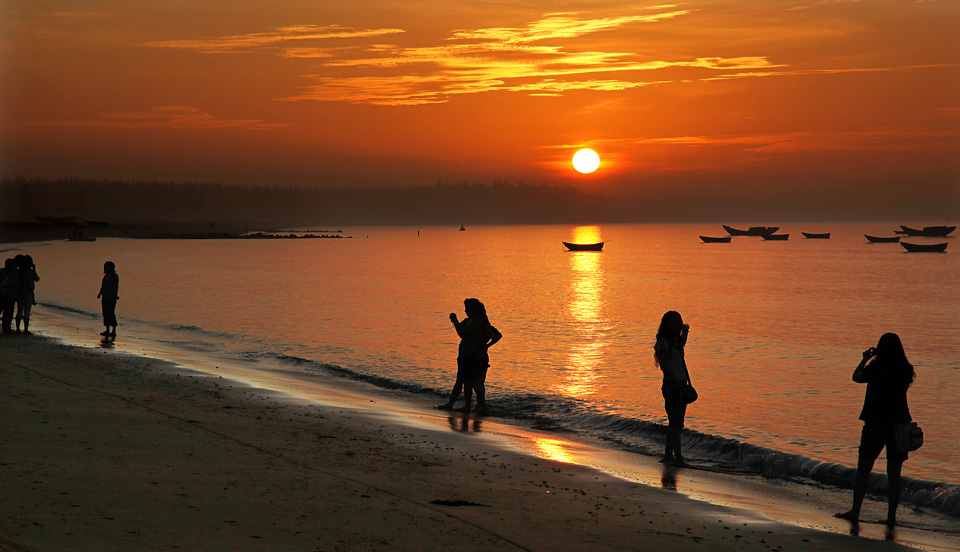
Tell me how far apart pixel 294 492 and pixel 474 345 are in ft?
20.5

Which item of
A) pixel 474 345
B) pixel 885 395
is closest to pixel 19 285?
pixel 474 345

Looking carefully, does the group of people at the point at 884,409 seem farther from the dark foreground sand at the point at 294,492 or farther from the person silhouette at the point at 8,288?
the person silhouette at the point at 8,288

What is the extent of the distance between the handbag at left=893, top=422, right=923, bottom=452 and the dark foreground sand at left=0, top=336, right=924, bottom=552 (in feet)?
3.17

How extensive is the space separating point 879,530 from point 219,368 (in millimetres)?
14678

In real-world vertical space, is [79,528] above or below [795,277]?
below

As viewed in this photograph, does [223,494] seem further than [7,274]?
No

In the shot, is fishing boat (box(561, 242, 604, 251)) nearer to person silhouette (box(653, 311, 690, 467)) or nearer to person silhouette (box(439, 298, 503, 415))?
person silhouette (box(439, 298, 503, 415))

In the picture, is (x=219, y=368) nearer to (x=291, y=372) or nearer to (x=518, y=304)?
(x=291, y=372)

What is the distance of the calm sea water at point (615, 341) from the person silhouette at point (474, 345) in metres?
1.33

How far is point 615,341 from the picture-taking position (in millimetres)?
29922

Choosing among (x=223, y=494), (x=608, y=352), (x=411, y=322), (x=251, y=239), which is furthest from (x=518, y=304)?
(x=251, y=239)

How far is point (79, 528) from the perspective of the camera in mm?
5570

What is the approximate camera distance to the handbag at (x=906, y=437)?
24.9 feet

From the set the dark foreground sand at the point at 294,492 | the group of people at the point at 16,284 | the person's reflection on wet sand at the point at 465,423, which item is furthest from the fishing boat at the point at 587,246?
the dark foreground sand at the point at 294,492
